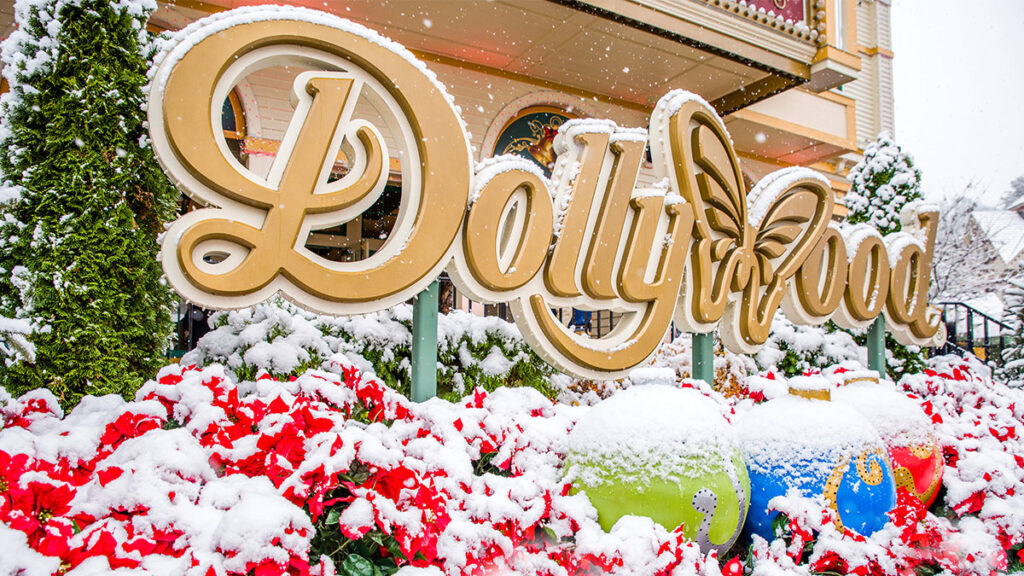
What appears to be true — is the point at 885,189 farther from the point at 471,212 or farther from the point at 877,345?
the point at 471,212

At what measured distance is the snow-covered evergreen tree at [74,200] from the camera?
2.82 metres

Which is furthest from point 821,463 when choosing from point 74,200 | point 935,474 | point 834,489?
point 74,200

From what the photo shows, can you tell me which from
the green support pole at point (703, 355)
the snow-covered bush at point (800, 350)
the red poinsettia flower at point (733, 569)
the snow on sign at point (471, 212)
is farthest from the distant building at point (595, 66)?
the red poinsettia flower at point (733, 569)

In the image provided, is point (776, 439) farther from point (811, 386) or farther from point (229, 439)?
point (229, 439)

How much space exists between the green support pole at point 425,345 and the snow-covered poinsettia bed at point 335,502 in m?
0.41

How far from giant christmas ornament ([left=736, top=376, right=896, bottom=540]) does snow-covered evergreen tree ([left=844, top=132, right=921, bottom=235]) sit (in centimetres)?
553

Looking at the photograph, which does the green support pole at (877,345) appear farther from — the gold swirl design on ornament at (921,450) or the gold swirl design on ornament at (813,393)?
the gold swirl design on ornament at (813,393)

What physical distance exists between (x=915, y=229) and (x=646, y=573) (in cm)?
609

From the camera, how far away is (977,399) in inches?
204

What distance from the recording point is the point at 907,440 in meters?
3.24

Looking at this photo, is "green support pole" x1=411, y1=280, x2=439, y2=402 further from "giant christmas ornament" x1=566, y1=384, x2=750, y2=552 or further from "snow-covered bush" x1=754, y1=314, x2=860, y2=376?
"snow-covered bush" x1=754, y1=314, x2=860, y2=376

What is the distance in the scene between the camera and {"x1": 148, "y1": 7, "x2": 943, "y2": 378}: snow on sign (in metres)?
2.86

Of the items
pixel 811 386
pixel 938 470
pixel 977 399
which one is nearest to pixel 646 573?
pixel 811 386

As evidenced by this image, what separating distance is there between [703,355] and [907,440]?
1.68 metres
